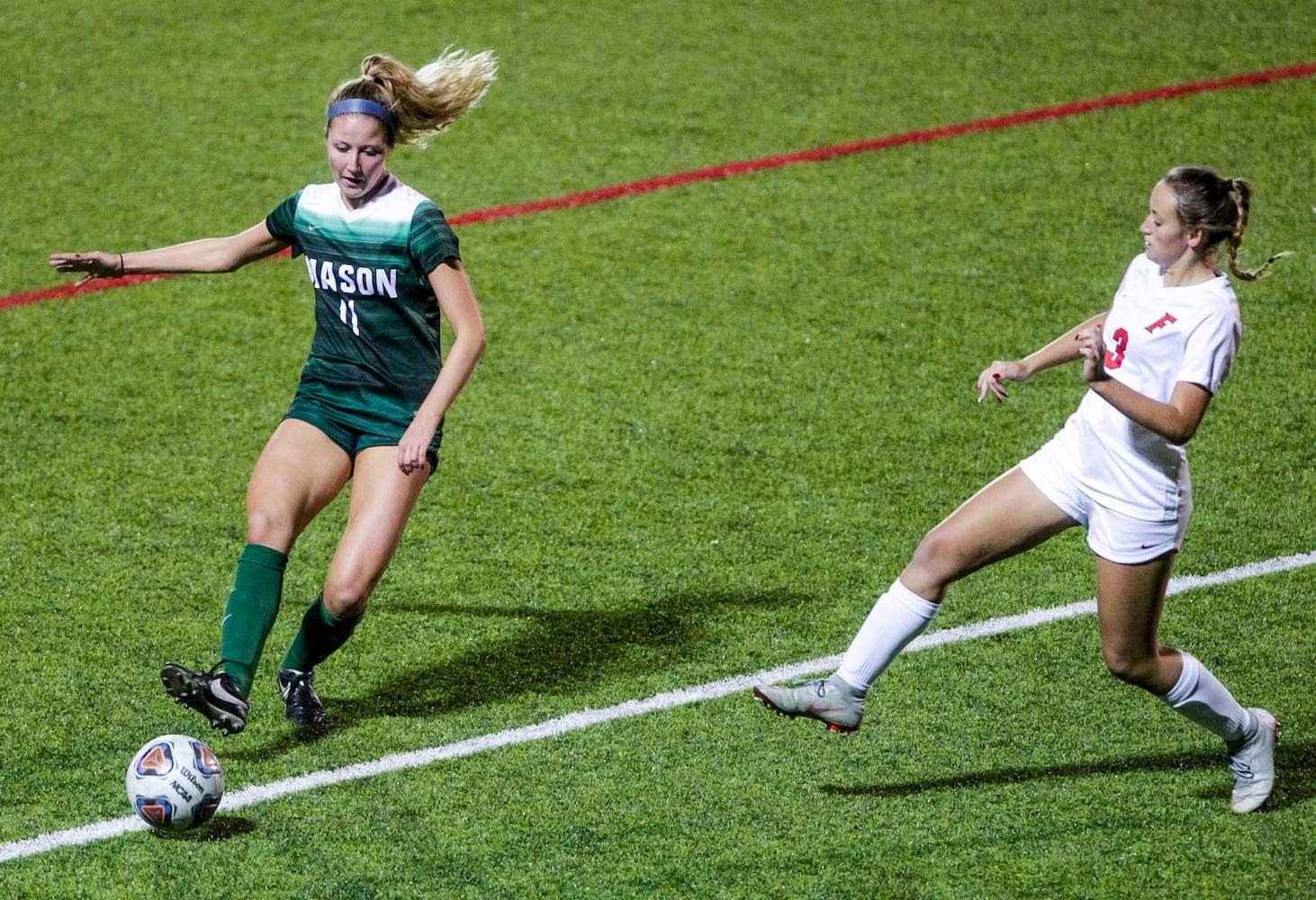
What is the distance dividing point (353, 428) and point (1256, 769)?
2839 millimetres

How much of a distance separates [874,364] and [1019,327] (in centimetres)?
85

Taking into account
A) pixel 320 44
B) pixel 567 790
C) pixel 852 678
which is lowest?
pixel 567 790

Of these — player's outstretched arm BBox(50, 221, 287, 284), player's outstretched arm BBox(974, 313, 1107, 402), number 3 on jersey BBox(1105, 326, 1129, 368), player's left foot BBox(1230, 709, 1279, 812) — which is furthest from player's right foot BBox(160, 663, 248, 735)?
player's left foot BBox(1230, 709, 1279, 812)

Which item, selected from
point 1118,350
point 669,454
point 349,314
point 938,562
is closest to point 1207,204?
point 1118,350

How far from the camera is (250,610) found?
15.1 feet

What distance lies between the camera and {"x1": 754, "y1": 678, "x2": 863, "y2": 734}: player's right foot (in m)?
4.43

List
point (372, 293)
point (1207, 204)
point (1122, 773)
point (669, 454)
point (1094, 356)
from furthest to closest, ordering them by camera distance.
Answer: point (669, 454) < point (372, 293) < point (1122, 773) < point (1207, 204) < point (1094, 356)

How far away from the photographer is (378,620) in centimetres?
561

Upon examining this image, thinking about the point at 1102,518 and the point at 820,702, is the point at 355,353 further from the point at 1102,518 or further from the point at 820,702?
the point at 1102,518

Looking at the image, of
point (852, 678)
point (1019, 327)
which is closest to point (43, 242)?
point (1019, 327)

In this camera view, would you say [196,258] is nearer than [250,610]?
No

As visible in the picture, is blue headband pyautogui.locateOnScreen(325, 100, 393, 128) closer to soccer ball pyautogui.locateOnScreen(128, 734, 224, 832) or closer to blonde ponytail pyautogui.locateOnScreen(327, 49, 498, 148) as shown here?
blonde ponytail pyautogui.locateOnScreen(327, 49, 498, 148)

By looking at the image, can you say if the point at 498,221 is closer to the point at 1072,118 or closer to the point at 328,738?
the point at 1072,118

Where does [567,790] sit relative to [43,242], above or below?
below
